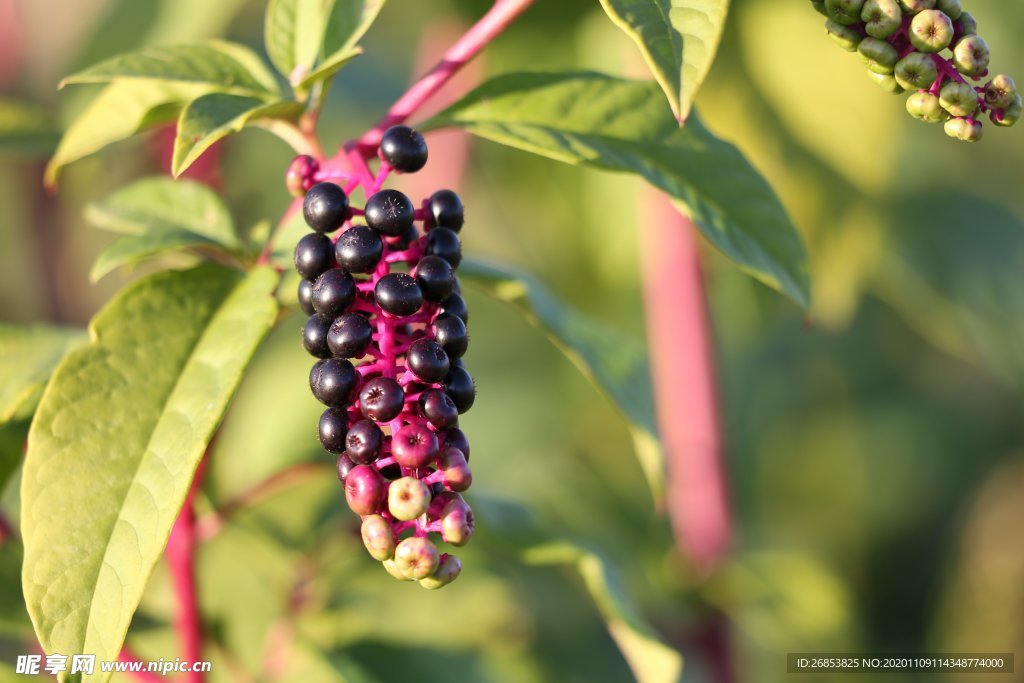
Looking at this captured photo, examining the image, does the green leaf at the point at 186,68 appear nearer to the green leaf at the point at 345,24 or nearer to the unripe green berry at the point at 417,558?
the green leaf at the point at 345,24

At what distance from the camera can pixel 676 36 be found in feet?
2.68

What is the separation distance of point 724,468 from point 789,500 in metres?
0.81

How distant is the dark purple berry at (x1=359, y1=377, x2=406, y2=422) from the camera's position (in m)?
0.80

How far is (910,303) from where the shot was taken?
2330 millimetres

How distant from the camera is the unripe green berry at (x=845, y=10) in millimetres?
866

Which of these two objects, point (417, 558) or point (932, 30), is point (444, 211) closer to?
point (417, 558)

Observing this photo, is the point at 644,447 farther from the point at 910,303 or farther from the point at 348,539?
the point at 910,303

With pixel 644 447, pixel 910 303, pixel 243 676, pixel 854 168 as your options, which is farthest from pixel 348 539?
pixel 910 303

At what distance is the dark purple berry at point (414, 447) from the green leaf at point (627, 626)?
1.72 ft

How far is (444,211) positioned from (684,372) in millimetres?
1329

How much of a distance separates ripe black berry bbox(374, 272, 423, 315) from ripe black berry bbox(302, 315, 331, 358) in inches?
2.2

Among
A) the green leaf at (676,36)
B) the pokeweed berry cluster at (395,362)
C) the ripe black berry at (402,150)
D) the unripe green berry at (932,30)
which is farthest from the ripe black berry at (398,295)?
the unripe green berry at (932,30)

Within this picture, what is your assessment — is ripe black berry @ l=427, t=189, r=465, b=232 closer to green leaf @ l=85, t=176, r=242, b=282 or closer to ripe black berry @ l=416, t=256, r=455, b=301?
ripe black berry @ l=416, t=256, r=455, b=301

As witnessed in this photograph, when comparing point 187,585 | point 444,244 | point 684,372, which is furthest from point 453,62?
point 684,372
